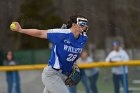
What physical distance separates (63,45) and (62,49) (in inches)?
2.4

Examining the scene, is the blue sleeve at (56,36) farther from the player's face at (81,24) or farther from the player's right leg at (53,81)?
the player's right leg at (53,81)

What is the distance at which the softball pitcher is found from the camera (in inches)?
333

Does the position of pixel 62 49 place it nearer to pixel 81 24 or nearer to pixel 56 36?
pixel 56 36

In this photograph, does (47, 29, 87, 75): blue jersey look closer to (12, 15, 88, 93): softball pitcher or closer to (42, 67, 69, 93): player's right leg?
(12, 15, 88, 93): softball pitcher

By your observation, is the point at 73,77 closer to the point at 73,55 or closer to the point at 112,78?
the point at 73,55

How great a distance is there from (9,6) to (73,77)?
12442 mm

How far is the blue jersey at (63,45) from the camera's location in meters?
8.47

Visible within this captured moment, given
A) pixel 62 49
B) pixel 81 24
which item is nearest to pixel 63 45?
pixel 62 49

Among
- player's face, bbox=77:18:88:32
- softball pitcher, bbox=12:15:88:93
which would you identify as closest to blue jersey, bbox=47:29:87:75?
softball pitcher, bbox=12:15:88:93

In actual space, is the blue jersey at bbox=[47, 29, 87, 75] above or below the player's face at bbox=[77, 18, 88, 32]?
below

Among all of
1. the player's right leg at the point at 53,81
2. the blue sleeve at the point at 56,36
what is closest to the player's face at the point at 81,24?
the blue sleeve at the point at 56,36

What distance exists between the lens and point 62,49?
8.49 metres

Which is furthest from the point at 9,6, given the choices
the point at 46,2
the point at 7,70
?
the point at 46,2

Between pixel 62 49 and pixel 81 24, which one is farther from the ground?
pixel 81 24
